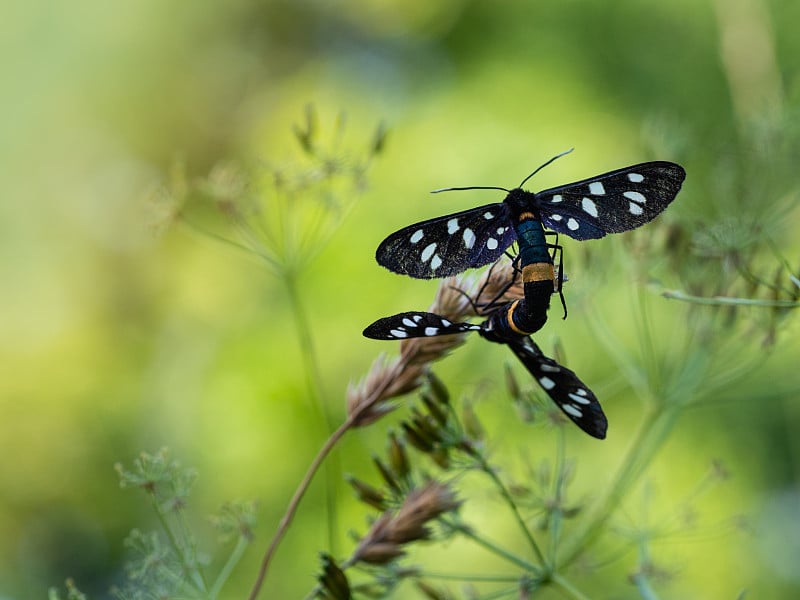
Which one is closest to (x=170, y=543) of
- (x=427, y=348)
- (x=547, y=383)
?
(x=427, y=348)

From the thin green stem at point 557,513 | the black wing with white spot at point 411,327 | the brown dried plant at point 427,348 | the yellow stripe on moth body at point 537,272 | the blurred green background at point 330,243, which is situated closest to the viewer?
the black wing with white spot at point 411,327

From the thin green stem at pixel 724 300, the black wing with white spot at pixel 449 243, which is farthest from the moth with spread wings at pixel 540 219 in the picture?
the thin green stem at pixel 724 300

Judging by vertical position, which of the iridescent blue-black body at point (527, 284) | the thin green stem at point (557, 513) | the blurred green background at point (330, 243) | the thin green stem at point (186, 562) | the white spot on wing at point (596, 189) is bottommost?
the thin green stem at point (186, 562)

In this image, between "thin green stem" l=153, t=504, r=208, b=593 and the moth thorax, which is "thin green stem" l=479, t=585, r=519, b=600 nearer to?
"thin green stem" l=153, t=504, r=208, b=593

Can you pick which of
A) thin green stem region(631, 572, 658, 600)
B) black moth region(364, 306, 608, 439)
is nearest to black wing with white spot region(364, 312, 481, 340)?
black moth region(364, 306, 608, 439)

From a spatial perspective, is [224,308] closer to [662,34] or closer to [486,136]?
[486,136]

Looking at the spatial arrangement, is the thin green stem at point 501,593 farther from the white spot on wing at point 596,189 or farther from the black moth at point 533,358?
the white spot on wing at point 596,189

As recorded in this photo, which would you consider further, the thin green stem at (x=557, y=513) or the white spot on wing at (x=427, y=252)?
the thin green stem at (x=557, y=513)
